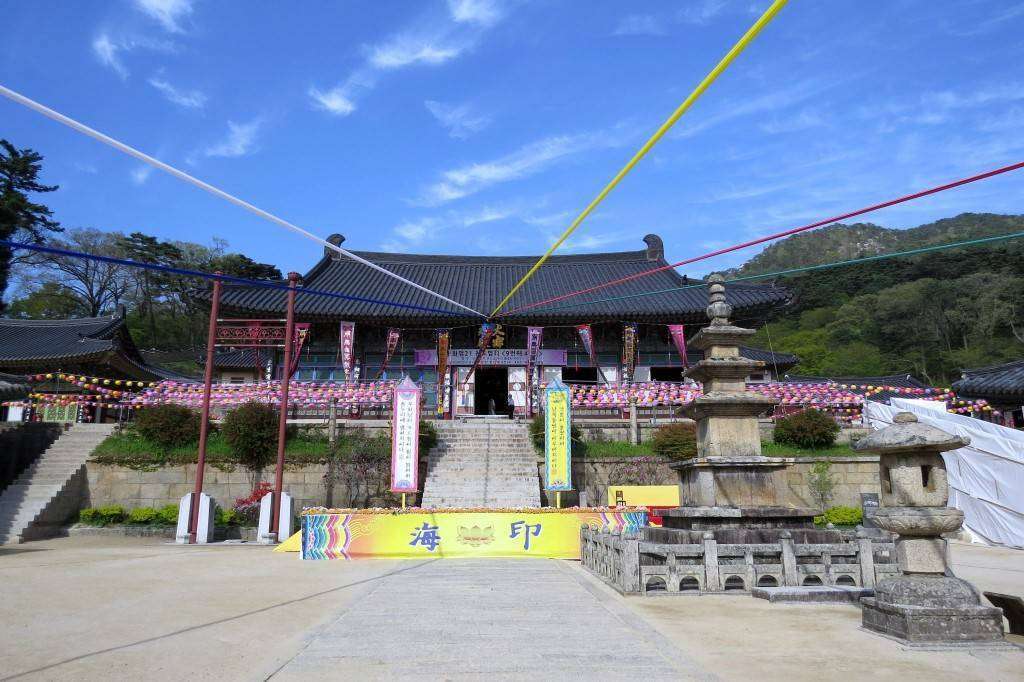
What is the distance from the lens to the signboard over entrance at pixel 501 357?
23953 millimetres

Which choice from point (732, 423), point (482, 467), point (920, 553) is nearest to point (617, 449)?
point (482, 467)

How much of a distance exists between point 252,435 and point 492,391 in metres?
12.2

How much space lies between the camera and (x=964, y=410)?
1900cm

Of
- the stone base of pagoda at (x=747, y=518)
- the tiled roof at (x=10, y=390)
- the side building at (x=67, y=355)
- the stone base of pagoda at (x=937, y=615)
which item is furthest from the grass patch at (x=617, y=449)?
the side building at (x=67, y=355)

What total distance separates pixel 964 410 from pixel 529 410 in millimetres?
13742

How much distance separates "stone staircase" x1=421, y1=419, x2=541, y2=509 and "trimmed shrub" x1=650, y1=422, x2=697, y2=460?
12.3 ft

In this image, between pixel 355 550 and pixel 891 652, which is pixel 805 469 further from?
pixel 891 652

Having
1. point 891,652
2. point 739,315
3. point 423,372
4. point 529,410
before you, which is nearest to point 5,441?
point 423,372

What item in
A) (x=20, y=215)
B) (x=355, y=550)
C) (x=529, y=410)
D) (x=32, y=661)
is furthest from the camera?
(x=20, y=215)

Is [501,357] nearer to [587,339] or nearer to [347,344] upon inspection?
[587,339]

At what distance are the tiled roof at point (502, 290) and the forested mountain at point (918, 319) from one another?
62.8 feet

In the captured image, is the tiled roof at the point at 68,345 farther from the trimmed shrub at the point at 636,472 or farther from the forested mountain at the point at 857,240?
the forested mountain at the point at 857,240

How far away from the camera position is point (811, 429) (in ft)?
61.3

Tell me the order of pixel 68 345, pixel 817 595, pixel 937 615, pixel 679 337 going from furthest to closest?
pixel 68 345 → pixel 679 337 → pixel 817 595 → pixel 937 615
